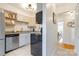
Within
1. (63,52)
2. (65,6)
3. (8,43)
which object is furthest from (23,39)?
(65,6)

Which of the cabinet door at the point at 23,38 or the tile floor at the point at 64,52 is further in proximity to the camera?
the cabinet door at the point at 23,38

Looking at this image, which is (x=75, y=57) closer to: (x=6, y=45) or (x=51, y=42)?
(x=51, y=42)

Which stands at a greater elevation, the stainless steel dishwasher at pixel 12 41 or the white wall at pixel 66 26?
the white wall at pixel 66 26

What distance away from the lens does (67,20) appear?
→ 217cm

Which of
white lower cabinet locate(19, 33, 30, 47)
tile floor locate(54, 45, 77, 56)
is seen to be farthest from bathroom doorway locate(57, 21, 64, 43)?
white lower cabinet locate(19, 33, 30, 47)

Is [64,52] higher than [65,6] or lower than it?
lower

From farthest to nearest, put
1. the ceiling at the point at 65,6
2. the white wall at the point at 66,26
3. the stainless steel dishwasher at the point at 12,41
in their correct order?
1. the stainless steel dishwasher at the point at 12,41
2. the white wall at the point at 66,26
3. the ceiling at the point at 65,6

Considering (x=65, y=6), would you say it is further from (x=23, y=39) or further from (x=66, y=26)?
(x=23, y=39)

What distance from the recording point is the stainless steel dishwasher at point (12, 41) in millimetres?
3097

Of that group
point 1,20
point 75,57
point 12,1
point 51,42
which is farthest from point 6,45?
point 75,57

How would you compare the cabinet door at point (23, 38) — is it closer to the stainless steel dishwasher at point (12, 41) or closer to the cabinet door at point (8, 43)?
the stainless steel dishwasher at point (12, 41)

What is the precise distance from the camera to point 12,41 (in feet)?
10.5

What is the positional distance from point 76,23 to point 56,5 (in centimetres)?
43

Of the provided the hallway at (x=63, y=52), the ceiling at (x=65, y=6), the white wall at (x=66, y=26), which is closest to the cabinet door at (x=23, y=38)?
the hallway at (x=63, y=52)
